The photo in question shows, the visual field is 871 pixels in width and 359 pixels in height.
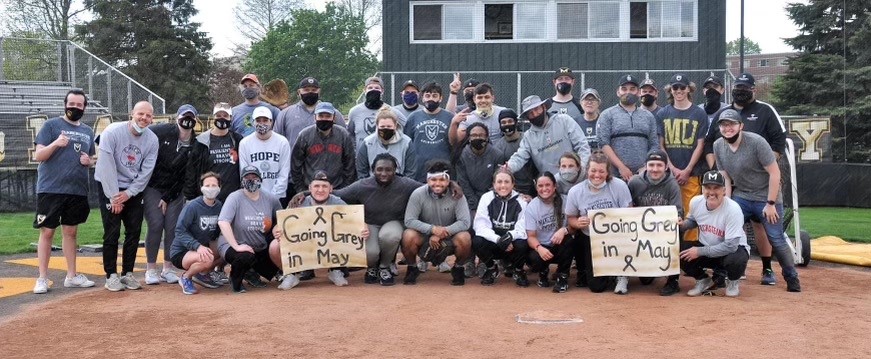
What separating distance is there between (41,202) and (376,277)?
342 centimetres

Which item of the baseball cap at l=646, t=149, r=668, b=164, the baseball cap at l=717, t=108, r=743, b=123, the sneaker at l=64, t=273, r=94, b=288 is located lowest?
the sneaker at l=64, t=273, r=94, b=288

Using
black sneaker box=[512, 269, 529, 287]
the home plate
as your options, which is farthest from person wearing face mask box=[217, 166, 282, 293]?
the home plate

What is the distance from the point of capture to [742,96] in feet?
30.2

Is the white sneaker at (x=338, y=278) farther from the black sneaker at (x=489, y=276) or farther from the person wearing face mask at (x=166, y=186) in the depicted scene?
the person wearing face mask at (x=166, y=186)

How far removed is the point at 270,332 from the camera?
6672mm

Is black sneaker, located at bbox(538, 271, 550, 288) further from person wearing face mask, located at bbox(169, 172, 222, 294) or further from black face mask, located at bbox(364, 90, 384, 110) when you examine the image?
person wearing face mask, located at bbox(169, 172, 222, 294)

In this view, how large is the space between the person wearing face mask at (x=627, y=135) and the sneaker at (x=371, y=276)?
277 cm

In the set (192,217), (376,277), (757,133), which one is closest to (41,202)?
(192,217)

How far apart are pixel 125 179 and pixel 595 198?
469 centimetres

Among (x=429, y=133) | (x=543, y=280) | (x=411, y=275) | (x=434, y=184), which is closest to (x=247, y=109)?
(x=429, y=133)

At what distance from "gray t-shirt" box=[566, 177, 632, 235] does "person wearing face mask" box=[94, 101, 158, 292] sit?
426 cm

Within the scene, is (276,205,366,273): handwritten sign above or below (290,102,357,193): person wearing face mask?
below

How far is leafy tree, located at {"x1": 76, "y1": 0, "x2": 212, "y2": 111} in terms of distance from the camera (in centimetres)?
3784

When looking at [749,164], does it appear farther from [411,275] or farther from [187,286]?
[187,286]
